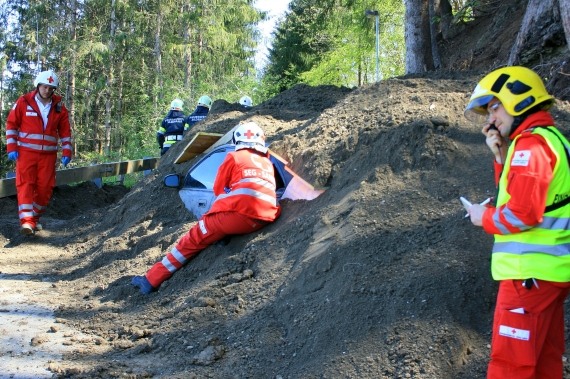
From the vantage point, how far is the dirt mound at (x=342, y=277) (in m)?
4.65

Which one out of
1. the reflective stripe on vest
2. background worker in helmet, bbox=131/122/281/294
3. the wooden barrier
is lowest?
the wooden barrier

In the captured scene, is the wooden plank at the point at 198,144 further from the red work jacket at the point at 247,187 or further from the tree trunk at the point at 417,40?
the tree trunk at the point at 417,40

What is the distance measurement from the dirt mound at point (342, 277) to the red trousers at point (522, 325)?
89cm

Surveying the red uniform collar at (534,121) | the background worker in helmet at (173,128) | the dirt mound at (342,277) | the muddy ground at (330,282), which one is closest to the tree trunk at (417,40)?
the muddy ground at (330,282)

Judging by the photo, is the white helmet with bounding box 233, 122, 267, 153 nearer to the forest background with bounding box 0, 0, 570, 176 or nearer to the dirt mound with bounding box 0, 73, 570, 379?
the dirt mound with bounding box 0, 73, 570, 379

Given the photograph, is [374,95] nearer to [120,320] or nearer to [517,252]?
[120,320]

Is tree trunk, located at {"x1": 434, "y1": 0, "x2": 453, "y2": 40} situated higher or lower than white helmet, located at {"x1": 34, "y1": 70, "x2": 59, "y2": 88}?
higher

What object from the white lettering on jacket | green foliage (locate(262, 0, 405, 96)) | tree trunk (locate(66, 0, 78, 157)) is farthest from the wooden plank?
tree trunk (locate(66, 0, 78, 157))

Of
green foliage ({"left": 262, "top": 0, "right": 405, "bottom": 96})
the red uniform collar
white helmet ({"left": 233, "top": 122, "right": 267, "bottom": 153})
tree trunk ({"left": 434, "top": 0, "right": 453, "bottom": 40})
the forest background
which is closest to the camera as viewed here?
the red uniform collar

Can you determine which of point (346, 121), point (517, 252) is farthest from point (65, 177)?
point (517, 252)

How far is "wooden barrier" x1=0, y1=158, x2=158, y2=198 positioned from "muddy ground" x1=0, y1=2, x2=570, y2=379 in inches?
155

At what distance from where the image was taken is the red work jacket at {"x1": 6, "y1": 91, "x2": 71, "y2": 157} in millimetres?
11086

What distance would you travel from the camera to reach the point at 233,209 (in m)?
7.06

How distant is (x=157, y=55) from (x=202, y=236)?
32135mm
